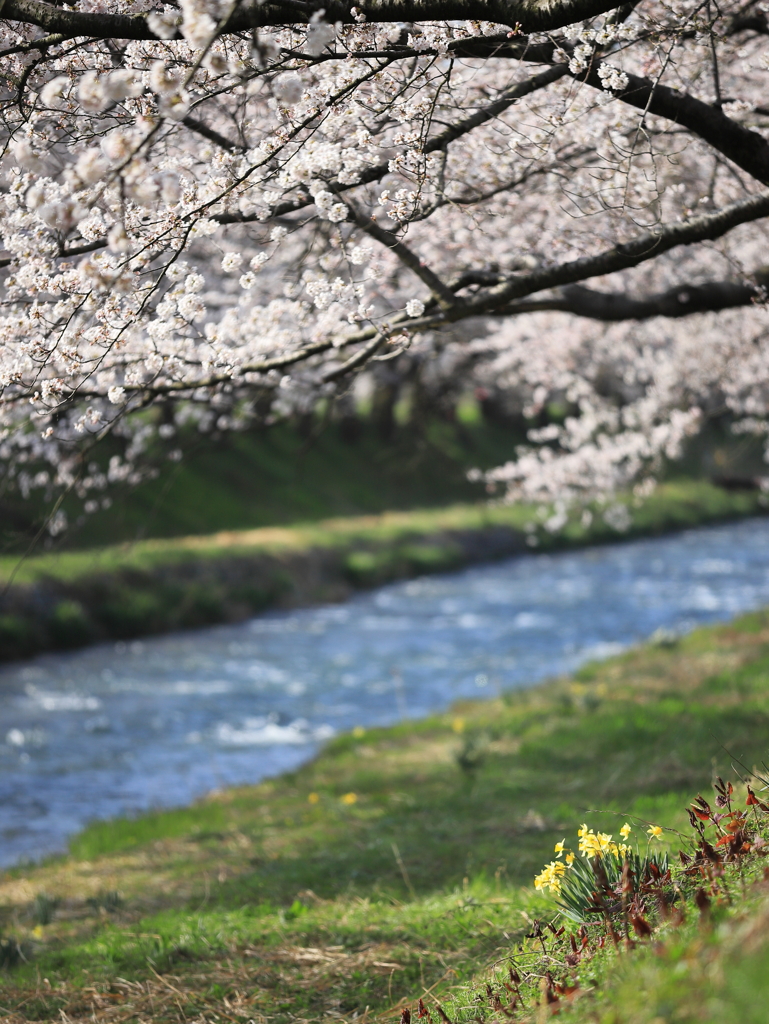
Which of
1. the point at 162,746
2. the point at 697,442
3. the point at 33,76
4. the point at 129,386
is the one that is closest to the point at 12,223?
the point at 33,76

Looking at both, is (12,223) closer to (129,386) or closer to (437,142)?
(129,386)

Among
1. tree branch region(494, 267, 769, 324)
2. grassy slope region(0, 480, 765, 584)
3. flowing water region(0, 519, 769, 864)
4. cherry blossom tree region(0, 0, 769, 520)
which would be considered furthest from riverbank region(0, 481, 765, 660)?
tree branch region(494, 267, 769, 324)

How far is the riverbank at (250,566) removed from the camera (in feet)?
48.4

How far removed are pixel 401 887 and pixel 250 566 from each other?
14333 millimetres

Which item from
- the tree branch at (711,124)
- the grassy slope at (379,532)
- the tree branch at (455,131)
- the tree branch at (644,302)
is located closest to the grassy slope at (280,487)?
the grassy slope at (379,532)

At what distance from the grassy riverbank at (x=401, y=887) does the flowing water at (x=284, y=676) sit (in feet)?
4.84

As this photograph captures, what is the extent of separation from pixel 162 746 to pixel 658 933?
877cm

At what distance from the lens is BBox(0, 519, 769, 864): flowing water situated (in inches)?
368

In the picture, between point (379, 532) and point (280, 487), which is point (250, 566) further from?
point (280, 487)

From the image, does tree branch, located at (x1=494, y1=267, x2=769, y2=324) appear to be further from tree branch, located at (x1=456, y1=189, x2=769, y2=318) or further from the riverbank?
the riverbank

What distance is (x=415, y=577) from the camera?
21.6 m

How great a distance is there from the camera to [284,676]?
43.5 feet

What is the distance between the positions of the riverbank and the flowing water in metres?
0.51

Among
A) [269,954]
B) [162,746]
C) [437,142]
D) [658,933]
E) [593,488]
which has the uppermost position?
[437,142]
